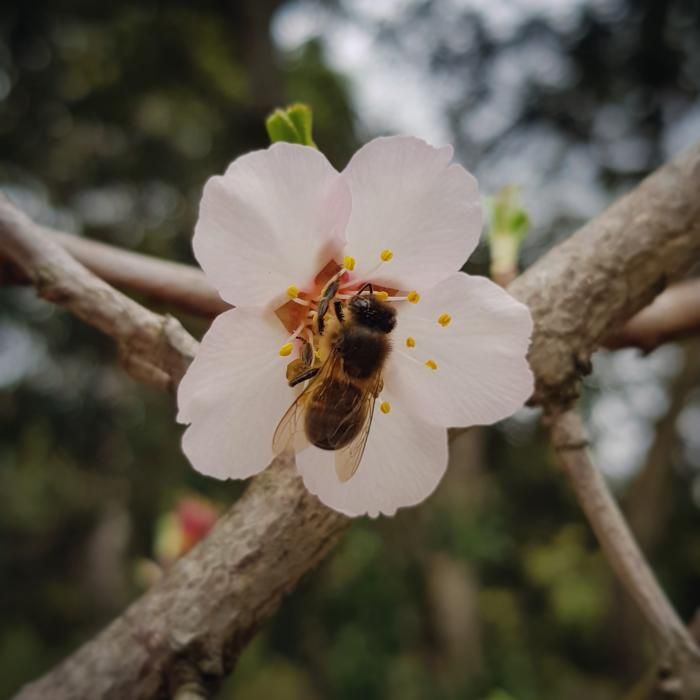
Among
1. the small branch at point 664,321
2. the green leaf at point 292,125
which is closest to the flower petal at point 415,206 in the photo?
the green leaf at point 292,125

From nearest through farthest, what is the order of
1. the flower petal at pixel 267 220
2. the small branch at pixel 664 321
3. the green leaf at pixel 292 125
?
the flower petal at pixel 267 220 → the green leaf at pixel 292 125 → the small branch at pixel 664 321

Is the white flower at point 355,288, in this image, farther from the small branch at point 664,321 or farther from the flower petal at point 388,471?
the small branch at point 664,321

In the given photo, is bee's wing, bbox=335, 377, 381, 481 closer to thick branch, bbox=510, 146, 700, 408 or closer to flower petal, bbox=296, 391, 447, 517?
flower petal, bbox=296, 391, 447, 517

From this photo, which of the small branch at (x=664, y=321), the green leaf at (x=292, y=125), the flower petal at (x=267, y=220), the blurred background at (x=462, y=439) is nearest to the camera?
the flower petal at (x=267, y=220)

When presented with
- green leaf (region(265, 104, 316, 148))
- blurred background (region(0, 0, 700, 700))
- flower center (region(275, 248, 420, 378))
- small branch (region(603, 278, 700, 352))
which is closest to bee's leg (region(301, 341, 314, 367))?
flower center (region(275, 248, 420, 378))

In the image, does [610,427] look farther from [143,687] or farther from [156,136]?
[156,136]

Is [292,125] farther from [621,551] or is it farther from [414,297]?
[621,551]
